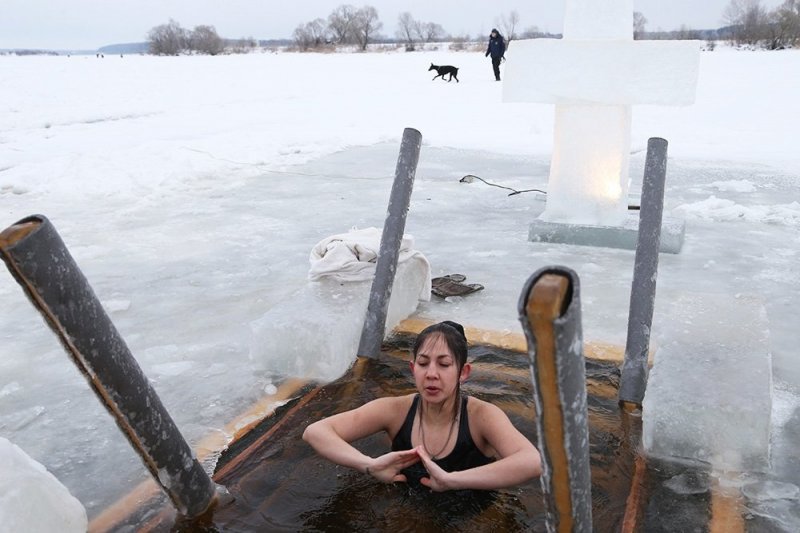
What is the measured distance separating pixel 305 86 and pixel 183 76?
18.3 feet

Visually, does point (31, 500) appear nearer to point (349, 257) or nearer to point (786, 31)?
Answer: point (349, 257)

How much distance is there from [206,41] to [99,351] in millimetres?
62068

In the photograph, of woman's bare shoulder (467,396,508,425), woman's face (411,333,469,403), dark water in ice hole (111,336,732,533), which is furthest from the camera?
woman's bare shoulder (467,396,508,425)

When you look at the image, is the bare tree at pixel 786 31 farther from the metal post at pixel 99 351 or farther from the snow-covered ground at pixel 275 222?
the metal post at pixel 99 351

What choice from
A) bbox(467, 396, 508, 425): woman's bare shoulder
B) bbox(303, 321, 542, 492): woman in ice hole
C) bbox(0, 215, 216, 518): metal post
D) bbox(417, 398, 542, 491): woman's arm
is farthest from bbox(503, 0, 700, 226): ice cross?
bbox(0, 215, 216, 518): metal post

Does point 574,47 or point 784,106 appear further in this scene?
point 784,106

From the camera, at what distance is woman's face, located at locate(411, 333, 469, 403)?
2957 mm

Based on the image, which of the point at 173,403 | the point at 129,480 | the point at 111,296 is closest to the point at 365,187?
the point at 111,296

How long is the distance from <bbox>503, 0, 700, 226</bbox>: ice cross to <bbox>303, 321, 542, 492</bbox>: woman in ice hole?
341cm

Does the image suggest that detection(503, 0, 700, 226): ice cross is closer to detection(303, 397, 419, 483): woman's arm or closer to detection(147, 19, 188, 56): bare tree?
detection(303, 397, 419, 483): woman's arm

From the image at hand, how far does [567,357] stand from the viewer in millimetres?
1683

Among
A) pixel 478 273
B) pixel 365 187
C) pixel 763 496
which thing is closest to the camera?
pixel 763 496

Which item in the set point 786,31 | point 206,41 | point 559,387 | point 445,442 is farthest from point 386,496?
point 206,41

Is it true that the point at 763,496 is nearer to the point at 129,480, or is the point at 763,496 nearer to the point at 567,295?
the point at 567,295
